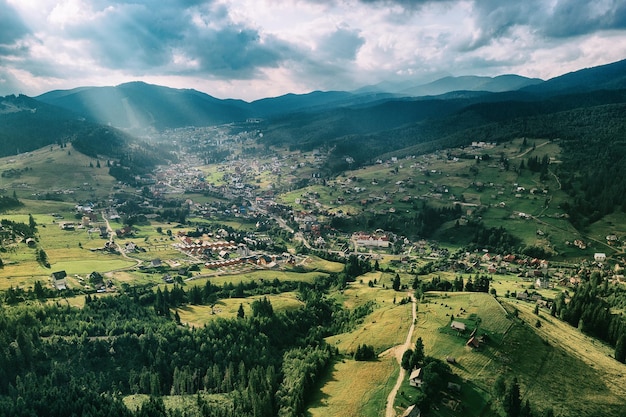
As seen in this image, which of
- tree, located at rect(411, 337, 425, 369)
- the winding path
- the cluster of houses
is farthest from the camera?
the cluster of houses

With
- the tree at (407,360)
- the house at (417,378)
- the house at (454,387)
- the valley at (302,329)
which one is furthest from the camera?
the tree at (407,360)

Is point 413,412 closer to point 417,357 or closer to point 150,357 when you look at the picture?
point 417,357

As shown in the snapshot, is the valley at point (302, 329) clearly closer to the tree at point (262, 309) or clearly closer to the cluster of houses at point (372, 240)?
the tree at point (262, 309)

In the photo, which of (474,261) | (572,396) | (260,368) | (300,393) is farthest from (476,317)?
(474,261)

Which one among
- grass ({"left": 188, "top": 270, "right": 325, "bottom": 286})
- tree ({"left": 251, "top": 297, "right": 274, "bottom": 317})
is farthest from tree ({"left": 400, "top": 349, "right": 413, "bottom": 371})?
grass ({"left": 188, "top": 270, "right": 325, "bottom": 286})

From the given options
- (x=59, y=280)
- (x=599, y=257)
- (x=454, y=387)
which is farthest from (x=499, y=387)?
(x=599, y=257)

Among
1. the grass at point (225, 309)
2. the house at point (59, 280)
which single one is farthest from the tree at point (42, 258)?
the grass at point (225, 309)

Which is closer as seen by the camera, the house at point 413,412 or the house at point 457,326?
the house at point 413,412

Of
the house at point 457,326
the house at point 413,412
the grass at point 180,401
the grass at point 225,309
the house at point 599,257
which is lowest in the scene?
the house at point 599,257

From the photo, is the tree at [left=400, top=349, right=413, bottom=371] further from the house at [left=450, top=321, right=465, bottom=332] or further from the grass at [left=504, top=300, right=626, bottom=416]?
the grass at [left=504, top=300, right=626, bottom=416]
